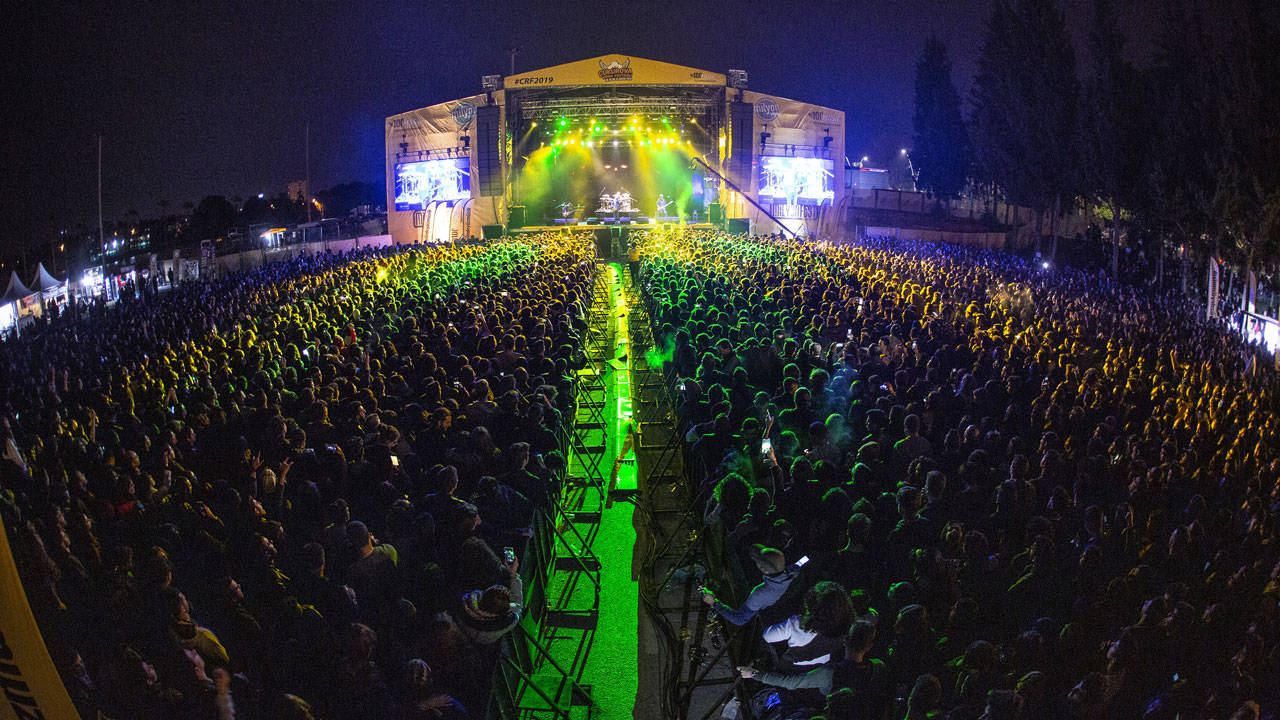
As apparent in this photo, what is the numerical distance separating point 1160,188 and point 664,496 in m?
18.5

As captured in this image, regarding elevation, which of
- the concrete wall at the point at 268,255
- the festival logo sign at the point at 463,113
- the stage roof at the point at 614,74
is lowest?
the concrete wall at the point at 268,255

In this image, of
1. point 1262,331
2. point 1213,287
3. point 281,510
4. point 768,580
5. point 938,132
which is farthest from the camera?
point 938,132

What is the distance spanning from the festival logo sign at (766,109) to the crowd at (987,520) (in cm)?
2266

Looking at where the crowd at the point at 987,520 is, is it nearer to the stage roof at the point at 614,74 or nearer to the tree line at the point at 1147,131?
the tree line at the point at 1147,131

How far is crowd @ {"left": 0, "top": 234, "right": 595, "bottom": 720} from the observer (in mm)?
3391

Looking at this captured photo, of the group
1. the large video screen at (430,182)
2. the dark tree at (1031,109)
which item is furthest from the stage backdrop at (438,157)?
the dark tree at (1031,109)

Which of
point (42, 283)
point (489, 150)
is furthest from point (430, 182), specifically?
point (42, 283)

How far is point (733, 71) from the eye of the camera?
96.5 ft

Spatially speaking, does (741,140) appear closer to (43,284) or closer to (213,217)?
(43,284)

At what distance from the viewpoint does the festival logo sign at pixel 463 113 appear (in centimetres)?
3069

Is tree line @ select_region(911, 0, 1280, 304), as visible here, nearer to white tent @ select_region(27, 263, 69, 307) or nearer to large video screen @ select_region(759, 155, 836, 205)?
large video screen @ select_region(759, 155, 836, 205)

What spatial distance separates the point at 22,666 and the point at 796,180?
3327 centimetres

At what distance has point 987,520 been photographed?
4.86 m

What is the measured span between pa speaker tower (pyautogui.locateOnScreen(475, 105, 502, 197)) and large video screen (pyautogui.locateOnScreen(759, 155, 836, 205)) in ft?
35.7
